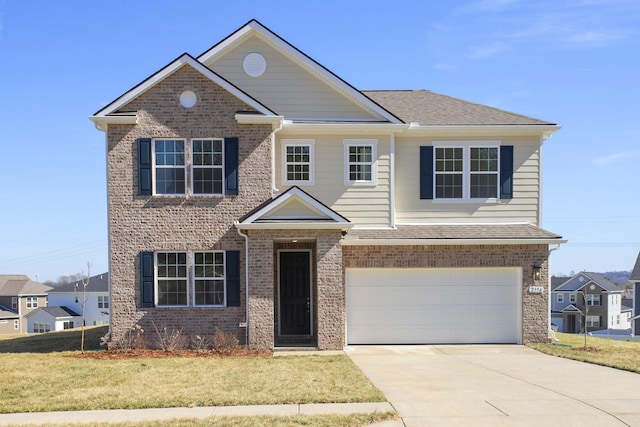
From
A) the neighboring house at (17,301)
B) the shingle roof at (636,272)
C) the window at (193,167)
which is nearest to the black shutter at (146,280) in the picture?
the window at (193,167)

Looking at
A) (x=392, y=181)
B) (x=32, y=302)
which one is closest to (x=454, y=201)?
(x=392, y=181)

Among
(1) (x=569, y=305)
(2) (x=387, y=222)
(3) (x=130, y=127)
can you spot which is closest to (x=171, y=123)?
(3) (x=130, y=127)

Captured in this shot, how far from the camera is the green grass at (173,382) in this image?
8141 millimetres

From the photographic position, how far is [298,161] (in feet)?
49.5

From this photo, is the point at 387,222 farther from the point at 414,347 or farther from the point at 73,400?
the point at 73,400

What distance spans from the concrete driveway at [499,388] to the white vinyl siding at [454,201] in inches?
162

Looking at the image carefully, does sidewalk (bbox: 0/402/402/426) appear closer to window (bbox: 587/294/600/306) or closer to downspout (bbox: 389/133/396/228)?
downspout (bbox: 389/133/396/228)

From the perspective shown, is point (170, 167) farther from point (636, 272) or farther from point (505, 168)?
point (636, 272)

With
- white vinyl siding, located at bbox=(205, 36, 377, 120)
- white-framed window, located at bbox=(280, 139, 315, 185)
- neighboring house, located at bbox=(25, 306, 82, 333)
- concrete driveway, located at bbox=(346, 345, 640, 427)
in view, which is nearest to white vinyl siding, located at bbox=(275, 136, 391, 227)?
white-framed window, located at bbox=(280, 139, 315, 185)

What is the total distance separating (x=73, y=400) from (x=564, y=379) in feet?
30.0

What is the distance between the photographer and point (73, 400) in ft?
27.3

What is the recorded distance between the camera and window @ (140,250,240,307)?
45.0ft

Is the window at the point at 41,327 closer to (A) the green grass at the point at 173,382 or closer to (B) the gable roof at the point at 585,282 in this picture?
(A) the green grass at the point at 173,382

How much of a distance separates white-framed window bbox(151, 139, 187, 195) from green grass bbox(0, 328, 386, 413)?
4.68 metres
